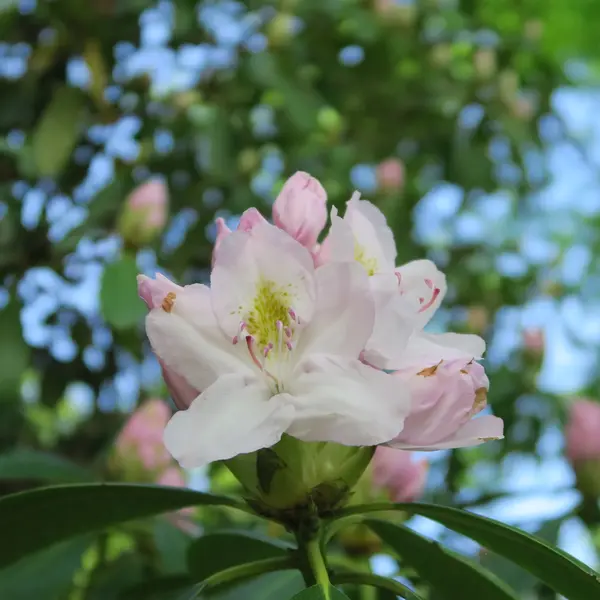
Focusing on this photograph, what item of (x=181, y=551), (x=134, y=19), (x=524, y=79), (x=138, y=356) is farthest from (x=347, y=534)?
(x=524, y=79)

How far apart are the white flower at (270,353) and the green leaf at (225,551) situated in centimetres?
18

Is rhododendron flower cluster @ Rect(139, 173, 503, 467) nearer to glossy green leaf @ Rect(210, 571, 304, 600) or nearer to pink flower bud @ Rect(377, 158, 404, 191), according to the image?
glossy green leaf @ Rect(210, 571, 304, 600)

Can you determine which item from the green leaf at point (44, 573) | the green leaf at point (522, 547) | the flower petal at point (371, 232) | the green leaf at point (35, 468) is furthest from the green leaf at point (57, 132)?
the green leaf at point (522, 547)

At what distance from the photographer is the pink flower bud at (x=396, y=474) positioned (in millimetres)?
761

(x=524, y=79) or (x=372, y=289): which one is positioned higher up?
(x=372, y=289)

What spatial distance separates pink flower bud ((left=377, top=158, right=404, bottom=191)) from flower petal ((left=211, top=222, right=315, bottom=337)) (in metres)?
1.33

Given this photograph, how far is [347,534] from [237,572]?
401 millimetres

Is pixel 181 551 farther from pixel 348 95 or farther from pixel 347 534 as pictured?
pixel 348 95

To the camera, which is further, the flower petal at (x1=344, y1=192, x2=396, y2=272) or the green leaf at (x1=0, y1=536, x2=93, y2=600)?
the green leaf at (x1=0, y1=536, x2=93, y2=600)

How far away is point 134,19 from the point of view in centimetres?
137

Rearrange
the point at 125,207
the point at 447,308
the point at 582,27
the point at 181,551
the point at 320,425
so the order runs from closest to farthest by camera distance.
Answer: the point at 320,425 < the point at 181,551 < the point at 125,207 < the point at 447,308 < the point at 582,27

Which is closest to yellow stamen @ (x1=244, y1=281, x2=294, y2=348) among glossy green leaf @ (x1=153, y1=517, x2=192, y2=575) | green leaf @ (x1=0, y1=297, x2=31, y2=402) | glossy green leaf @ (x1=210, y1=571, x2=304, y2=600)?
glossy green leaf @ (x1=210, y1=571, x2=304, y2=600)

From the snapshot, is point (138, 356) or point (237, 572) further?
point (138, 356)

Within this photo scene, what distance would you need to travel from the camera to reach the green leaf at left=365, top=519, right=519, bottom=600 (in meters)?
0.50
